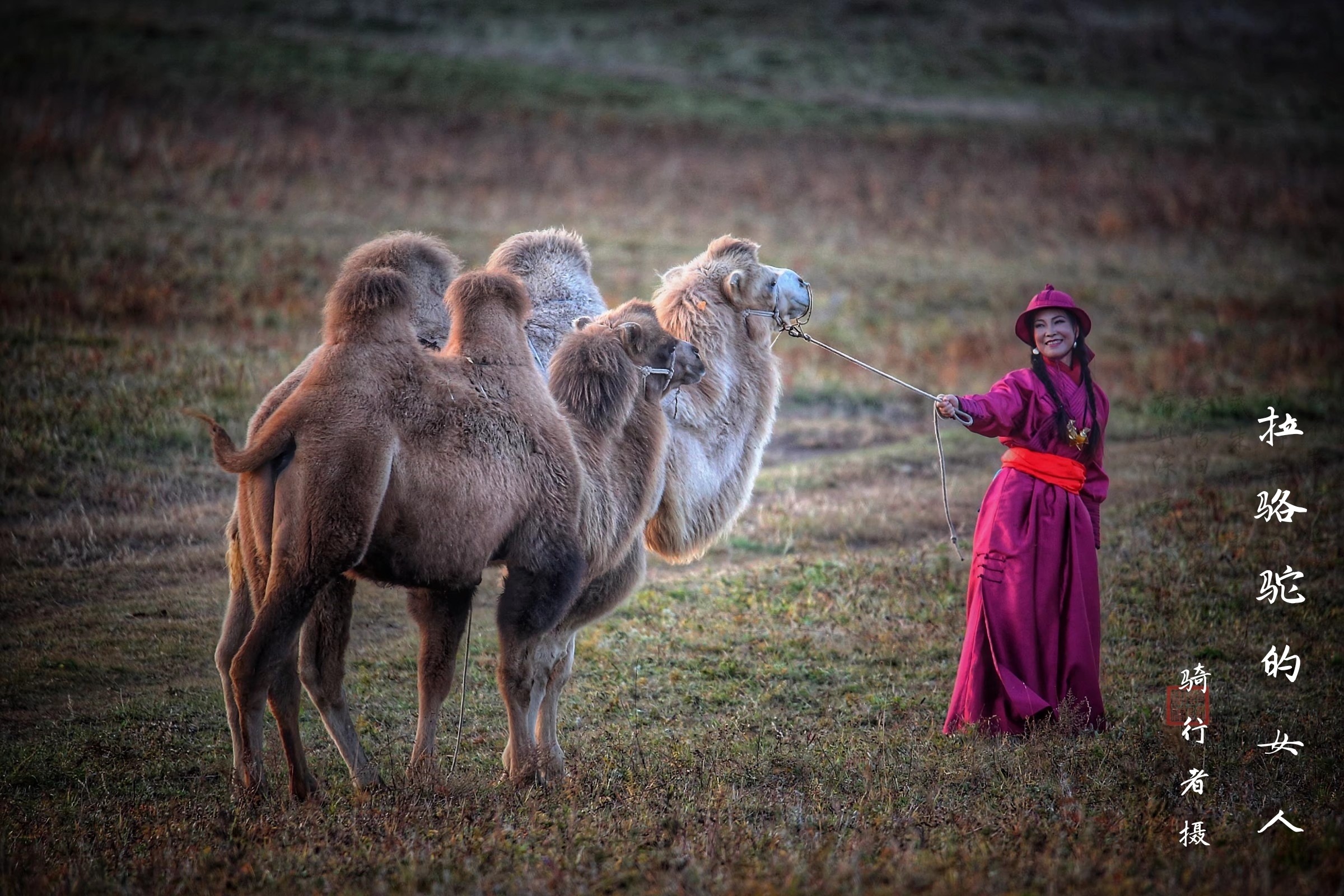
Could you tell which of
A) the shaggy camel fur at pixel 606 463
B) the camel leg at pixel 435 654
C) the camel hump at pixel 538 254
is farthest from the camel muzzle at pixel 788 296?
the camel leg at pixel 435 654

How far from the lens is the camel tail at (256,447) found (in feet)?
17.9

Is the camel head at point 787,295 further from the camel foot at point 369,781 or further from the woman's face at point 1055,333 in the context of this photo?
the camel foot at point 369,781

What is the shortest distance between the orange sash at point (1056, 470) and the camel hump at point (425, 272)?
11.3ft

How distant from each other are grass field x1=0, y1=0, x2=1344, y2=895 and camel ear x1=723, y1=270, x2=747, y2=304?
97.0 inches

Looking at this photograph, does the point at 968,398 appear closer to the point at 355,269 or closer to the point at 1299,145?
the point at 355,269

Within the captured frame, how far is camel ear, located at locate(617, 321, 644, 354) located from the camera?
7199 millimetres

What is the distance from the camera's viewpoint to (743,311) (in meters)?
8.75

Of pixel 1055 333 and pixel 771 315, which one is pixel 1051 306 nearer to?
pixel 1055 333

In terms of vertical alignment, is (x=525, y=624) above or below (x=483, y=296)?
below

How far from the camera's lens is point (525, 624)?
626 centimetres

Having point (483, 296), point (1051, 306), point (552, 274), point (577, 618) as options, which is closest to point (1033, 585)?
point (1051, 306)

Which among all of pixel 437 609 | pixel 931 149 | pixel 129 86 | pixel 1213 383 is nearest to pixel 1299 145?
pixel 931 149

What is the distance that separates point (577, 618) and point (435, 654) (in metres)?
1.02

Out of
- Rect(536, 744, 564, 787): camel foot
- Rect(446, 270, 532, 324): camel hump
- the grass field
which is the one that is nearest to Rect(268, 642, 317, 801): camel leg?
the grass field
